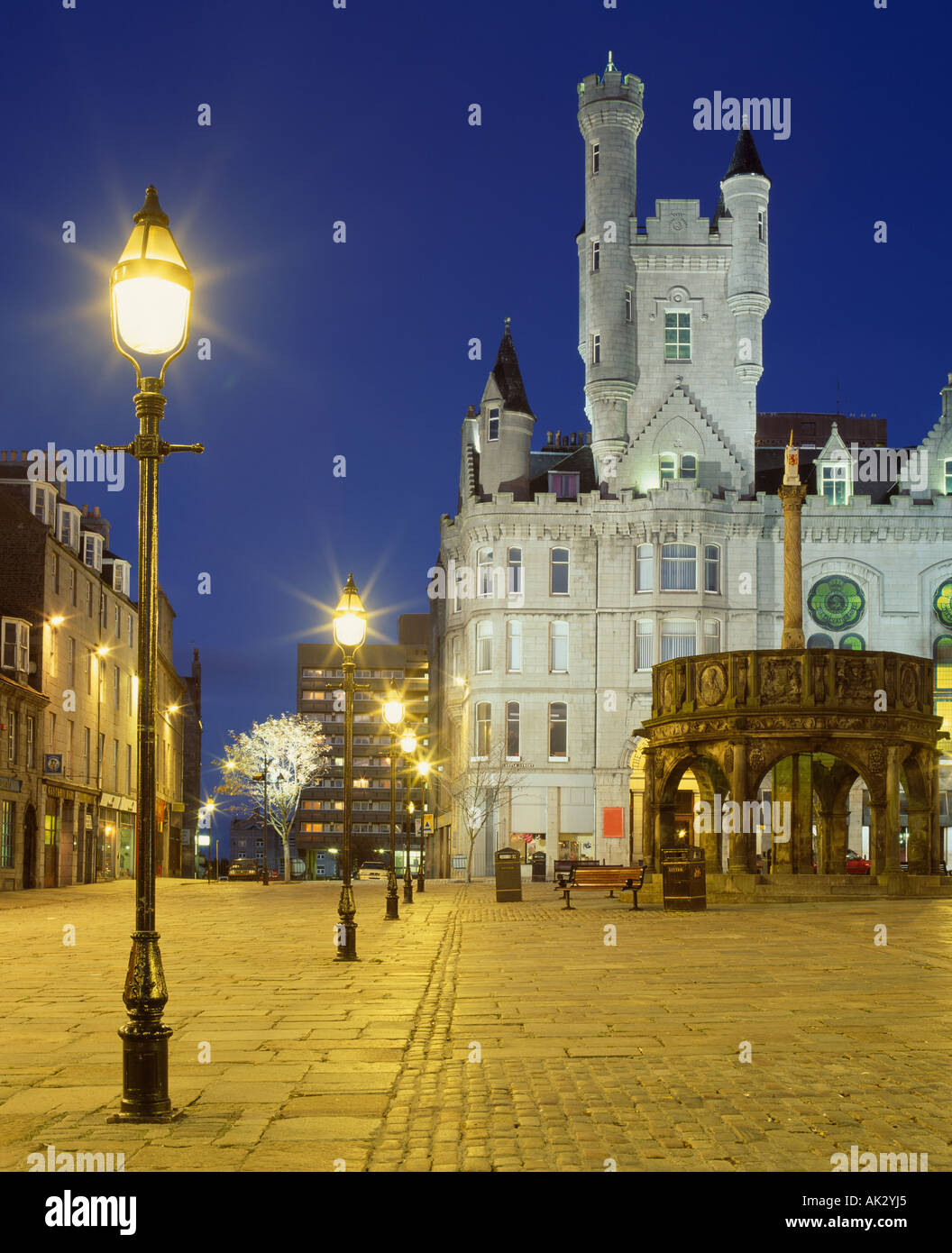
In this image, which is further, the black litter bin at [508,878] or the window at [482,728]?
the window at [482,728]

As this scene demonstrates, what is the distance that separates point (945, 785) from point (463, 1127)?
58488mm

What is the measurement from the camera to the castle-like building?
64188 millimetres

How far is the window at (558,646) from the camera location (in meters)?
65.3

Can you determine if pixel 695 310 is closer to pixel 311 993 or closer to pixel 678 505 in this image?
pixel 678 505

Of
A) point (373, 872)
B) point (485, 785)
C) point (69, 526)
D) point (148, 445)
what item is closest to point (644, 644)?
point (485, 785)

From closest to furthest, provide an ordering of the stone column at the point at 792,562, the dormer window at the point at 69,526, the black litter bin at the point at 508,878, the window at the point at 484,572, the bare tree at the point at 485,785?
the stone column at the point at 792,562 → the black litter bin at the point at 508,878 → the dormer window at the point at 69,526 → the bare tree at the point at 485,785 → the window at the point at 484,572

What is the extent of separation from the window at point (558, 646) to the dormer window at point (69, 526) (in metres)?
20.9

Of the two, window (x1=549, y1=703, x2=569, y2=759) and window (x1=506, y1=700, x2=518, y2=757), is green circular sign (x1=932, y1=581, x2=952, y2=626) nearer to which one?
window (x1=549, y1=703, x2=569, y2=759)

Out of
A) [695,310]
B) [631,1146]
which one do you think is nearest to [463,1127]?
[631,1146]

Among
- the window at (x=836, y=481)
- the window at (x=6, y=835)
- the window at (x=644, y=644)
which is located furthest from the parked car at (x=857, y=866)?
the window at (x=6, y=835)

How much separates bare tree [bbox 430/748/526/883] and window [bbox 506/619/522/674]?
154 inches

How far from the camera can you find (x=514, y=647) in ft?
215

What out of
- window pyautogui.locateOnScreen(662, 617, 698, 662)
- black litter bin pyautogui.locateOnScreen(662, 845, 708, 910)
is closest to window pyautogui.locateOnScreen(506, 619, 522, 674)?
window pyautogui.locateOnScreen(662, 617, 698, 662)

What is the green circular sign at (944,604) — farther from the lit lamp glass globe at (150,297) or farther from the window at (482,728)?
the lit lamp glass globe at (150,297)
